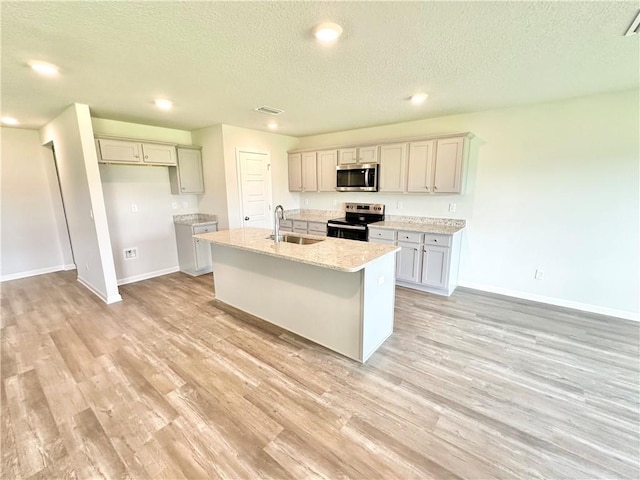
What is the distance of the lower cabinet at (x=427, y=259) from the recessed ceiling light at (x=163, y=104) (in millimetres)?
3264

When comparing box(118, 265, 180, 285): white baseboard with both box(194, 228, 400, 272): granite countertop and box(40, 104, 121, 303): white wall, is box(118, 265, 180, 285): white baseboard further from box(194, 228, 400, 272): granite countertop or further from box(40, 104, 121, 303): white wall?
box(194, 228, 400, 272): granite countertop

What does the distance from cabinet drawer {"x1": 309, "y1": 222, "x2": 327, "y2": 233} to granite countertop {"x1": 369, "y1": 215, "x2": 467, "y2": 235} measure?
1032 millimetres

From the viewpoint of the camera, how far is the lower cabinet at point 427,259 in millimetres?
3762

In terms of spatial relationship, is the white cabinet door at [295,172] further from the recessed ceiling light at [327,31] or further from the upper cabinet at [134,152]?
the recessed ceiling light at [327,31]

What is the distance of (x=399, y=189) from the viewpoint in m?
Result: 4.36

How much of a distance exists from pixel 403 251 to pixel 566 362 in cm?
215

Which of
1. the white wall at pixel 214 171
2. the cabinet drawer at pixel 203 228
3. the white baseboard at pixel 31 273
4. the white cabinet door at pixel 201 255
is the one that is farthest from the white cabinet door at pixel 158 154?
the white baseboard at pixel 31 273

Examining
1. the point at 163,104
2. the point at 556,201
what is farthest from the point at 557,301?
the point at 163,104

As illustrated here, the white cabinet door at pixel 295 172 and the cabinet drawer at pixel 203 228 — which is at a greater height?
the white cabinet door at pixel 295 172

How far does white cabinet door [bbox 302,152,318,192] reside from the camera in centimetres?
530

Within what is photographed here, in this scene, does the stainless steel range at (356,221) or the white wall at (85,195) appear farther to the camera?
the stainless steel range at (356,221)

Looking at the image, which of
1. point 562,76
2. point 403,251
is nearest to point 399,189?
point 403,251

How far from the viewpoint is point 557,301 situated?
3.55 meters

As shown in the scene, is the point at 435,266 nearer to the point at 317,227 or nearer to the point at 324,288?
the point at 324,288
